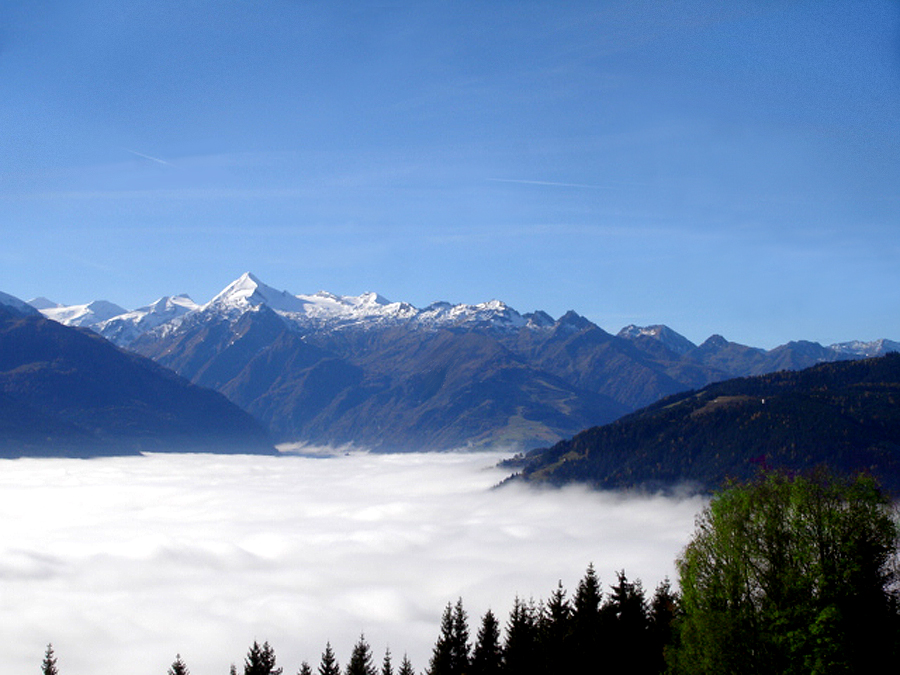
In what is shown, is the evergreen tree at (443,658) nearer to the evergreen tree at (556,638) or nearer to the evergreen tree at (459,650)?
the evergreen tree at (459,650)

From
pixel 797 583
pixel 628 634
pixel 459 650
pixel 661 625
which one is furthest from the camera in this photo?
pixel 459 650

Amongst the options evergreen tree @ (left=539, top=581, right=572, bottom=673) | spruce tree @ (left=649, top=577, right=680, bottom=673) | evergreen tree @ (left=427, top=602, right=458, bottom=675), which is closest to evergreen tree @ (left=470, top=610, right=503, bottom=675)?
evergreen tree @ (left=427, top=602, right=458, bottom=675)

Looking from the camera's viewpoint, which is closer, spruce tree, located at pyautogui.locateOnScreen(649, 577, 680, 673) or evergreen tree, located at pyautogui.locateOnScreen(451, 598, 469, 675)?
spruce tree, located at pyautogui.locateOnScreen(649, 577, 680, 673)

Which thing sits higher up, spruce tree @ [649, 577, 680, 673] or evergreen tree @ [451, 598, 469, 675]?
spruce tree @ [649, 577, 680, 673]

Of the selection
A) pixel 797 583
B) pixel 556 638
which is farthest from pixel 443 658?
pixel 797 583

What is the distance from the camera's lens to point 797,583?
140ft

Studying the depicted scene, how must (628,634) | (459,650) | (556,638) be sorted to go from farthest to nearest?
1. (459,650)
2. (556,638)
3. (628,634)

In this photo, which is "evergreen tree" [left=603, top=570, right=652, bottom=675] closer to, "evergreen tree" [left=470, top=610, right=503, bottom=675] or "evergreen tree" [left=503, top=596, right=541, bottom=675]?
"evergreen tree" [left=503, top=596, right=541, bottom=675]

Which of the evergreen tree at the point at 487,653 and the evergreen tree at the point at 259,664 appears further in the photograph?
the evergreen tree at the point at 487,653

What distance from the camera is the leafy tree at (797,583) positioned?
4166 cm

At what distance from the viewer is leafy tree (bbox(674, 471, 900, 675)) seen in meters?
41.7

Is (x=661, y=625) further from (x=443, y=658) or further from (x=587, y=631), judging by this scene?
(x=443, y=658)

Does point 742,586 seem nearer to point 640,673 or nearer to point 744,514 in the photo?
point 744,514

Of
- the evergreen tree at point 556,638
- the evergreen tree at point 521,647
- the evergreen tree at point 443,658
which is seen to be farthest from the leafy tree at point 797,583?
the evergreen tree at point 443,658
